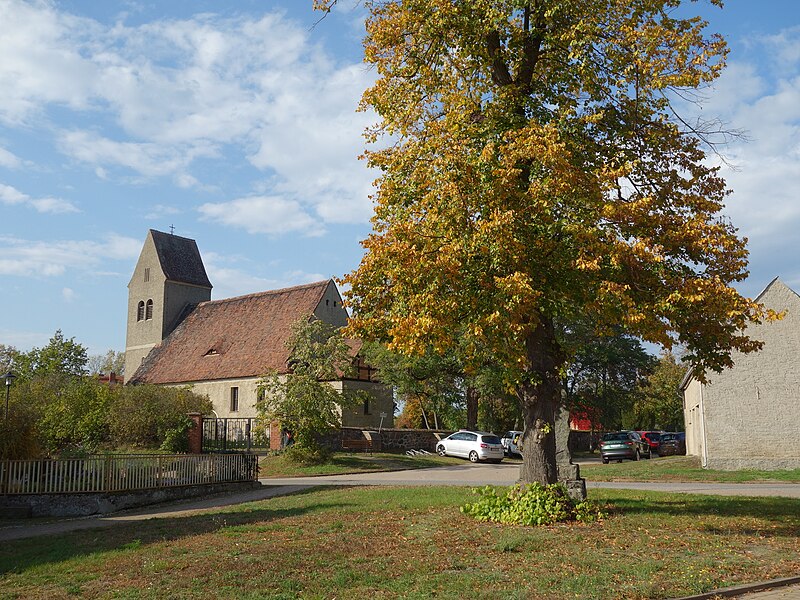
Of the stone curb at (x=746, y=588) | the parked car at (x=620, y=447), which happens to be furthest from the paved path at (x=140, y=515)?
the parked car at (x=620, y=447)

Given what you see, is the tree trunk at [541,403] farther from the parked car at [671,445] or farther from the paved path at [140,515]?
the parked car at [671,445]

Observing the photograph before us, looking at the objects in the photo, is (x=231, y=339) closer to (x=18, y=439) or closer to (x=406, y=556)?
(x=18, y=439)

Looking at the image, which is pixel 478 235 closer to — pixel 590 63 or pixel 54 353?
pixel 590 63

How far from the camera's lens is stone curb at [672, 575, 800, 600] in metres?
8.04

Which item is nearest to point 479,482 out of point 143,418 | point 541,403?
point 541,403

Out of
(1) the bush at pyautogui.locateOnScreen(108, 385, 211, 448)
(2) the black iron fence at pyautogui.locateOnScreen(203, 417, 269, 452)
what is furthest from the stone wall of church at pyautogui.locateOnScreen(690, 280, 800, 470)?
(1) the bush at pyautogui.locateOnScreen(108, 385, 211, 448)

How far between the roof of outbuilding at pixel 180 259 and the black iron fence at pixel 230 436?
26.7m

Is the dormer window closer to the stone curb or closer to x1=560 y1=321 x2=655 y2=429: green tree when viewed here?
x1=560 y1=321 x2=655 y2=429: green tree

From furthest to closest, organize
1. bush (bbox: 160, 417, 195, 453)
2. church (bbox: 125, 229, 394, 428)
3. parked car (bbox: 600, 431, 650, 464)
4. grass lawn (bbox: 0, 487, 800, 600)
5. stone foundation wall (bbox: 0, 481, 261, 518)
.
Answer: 1. church (bbox: 125, 229, 394, 428)
2. parked car (bbox: 600, 431, 650, 464)
3. bush (bbox: 160, 417, 195, 453)
4. stone foundation wall (bbox: 0, 481, 261, 518)
5. grass lawn (bbox: 0, 487, 800, 600)

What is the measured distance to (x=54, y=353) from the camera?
6234 centimetres

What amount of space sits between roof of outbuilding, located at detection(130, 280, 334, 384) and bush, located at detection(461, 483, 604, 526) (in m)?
35.0

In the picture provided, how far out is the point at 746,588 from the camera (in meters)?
8.38

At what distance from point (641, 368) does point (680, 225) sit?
4043cm

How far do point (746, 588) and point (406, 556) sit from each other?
422cm
